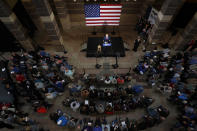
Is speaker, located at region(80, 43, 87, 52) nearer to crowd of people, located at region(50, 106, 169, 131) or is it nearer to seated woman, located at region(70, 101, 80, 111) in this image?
seated woman, located at region(70, 101, 80, 111)

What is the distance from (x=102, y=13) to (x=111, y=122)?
922cm

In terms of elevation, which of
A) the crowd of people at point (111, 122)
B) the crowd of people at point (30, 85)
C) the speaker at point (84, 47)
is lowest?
the crowd of people at point (111, 122)

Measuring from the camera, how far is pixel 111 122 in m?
9.02

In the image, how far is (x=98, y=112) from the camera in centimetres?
915

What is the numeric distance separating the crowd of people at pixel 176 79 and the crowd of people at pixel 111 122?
51.1 inches

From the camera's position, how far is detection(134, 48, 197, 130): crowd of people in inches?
338

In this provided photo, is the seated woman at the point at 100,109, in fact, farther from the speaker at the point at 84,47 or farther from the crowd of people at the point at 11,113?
the speaker at the point at 84,47

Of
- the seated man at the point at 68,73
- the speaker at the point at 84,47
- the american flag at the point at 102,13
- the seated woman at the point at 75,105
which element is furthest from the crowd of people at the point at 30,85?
the american flag at the point at 102,13

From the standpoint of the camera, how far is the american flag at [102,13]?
1146 centimetres

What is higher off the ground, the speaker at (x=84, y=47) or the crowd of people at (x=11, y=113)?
the speaker at (x=84, y=47)

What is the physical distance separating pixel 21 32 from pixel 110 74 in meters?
8.57

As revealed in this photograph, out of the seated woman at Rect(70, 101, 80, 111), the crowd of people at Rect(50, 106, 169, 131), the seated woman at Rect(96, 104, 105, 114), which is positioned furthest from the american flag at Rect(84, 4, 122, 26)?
the crowd of people at Rect(50, 106, 169, 131)

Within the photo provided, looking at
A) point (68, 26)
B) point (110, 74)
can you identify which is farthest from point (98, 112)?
point (68, 26)

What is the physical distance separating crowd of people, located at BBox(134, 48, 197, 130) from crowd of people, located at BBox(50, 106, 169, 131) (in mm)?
1297
